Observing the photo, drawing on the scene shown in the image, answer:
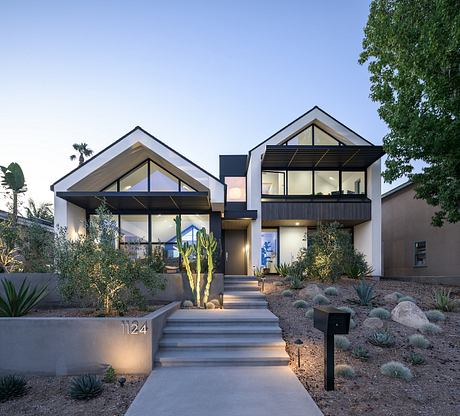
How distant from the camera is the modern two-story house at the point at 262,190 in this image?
12.5 m

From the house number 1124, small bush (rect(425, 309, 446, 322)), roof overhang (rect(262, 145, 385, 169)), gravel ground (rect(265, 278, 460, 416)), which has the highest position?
roof overhang (rect(262, 145, 385, 169))

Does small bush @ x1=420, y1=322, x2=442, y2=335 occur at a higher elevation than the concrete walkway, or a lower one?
higher

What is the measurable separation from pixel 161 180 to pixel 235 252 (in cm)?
675

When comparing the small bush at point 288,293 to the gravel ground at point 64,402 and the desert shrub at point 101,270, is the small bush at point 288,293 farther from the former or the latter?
the gravel ground at point 64,402

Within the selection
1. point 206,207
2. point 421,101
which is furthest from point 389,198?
point 206,207

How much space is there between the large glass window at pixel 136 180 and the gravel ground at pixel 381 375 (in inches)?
356

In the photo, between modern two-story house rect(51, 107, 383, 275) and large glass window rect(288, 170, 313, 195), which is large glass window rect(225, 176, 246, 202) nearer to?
modern two-story house rect(51, 107, 383, 275)

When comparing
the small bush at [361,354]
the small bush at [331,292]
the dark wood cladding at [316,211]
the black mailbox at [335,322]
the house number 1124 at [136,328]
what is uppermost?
the dark wood cladding at [316,211]

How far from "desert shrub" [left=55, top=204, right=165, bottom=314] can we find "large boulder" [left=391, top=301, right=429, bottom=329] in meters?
5.74

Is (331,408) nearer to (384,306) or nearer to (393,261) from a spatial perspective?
(384,306)

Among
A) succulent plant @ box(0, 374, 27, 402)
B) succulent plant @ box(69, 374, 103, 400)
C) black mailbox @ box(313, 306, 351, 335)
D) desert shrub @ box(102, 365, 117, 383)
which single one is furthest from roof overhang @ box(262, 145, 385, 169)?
succulent plant @ box(0, 374, 27, 402)

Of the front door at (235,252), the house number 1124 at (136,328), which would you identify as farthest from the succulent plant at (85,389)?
the front door at (235,252)

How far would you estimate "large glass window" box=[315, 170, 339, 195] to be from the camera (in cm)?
1562

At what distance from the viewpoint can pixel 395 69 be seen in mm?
10977
